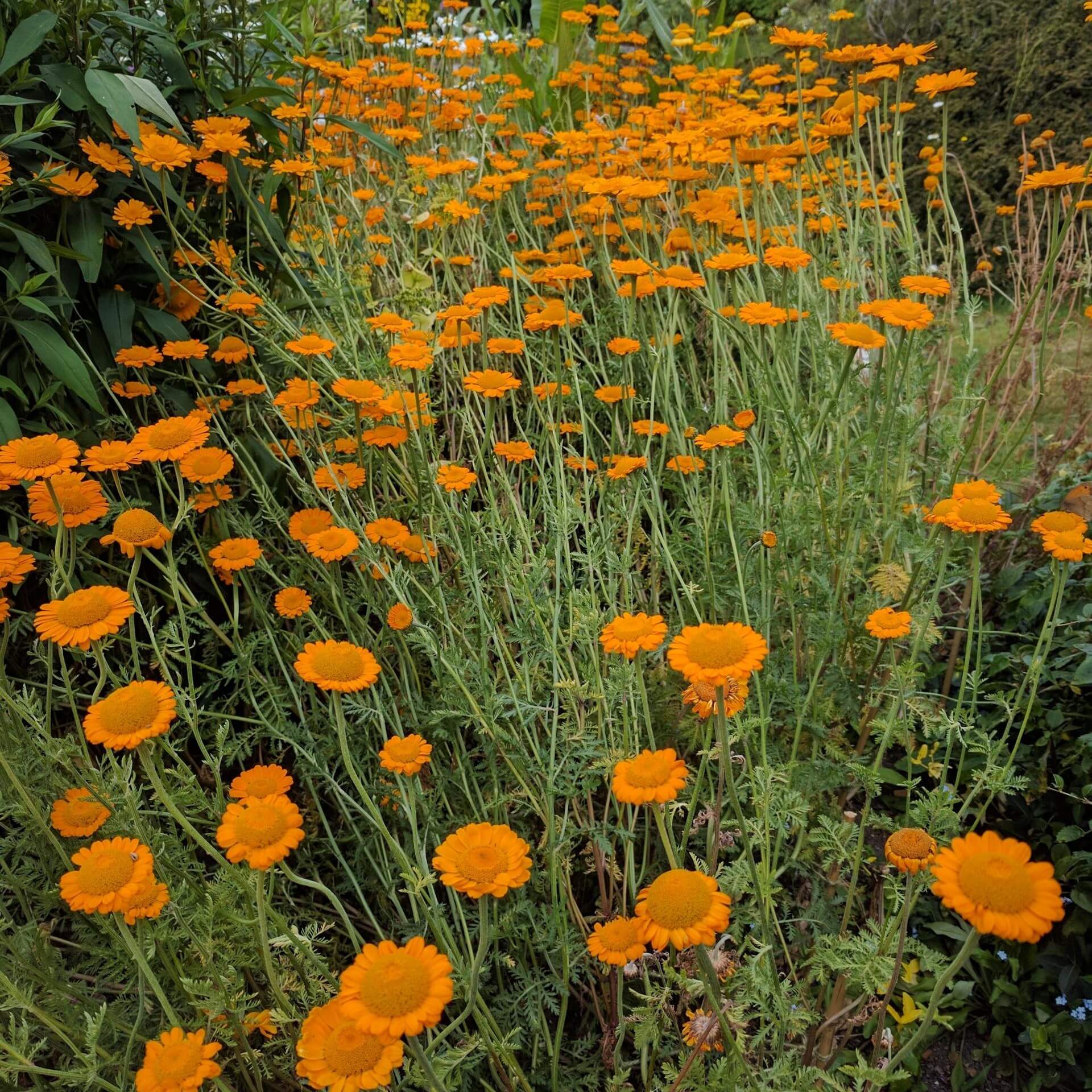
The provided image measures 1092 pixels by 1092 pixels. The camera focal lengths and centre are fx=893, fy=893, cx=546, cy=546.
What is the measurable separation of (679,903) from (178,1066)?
0.62 meters

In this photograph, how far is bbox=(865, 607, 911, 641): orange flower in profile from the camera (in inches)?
56.8

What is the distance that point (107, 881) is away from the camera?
1097mm

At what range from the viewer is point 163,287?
86.1 inches

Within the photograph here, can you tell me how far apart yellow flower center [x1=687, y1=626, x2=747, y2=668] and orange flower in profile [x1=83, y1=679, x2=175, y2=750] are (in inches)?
26.2

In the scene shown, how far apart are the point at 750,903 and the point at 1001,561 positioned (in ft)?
4.91

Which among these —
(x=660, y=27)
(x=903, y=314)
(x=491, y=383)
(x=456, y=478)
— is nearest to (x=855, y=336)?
(x=903, y=314)

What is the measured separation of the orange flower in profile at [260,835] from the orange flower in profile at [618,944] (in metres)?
0.40

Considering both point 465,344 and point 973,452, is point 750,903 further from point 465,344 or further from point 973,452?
point 973,452

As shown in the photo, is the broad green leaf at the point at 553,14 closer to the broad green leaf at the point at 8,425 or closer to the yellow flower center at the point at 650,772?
the broad green leaf at the point at 8,425

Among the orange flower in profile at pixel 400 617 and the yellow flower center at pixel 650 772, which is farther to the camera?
the orange flower in profile at pixel 400 617

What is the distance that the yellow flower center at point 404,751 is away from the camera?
127 cm

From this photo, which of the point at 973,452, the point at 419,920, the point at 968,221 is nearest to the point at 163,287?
the point at 419,920

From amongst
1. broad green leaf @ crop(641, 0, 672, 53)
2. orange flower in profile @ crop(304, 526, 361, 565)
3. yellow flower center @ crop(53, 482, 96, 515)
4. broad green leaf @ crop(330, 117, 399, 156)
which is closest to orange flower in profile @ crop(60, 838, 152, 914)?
orange flower in profile @ crop(304, 526, 361, 565)

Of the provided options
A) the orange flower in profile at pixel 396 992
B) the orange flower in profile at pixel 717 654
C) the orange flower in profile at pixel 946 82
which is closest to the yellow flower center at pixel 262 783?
the orange flower in profile at pixel 396 992
